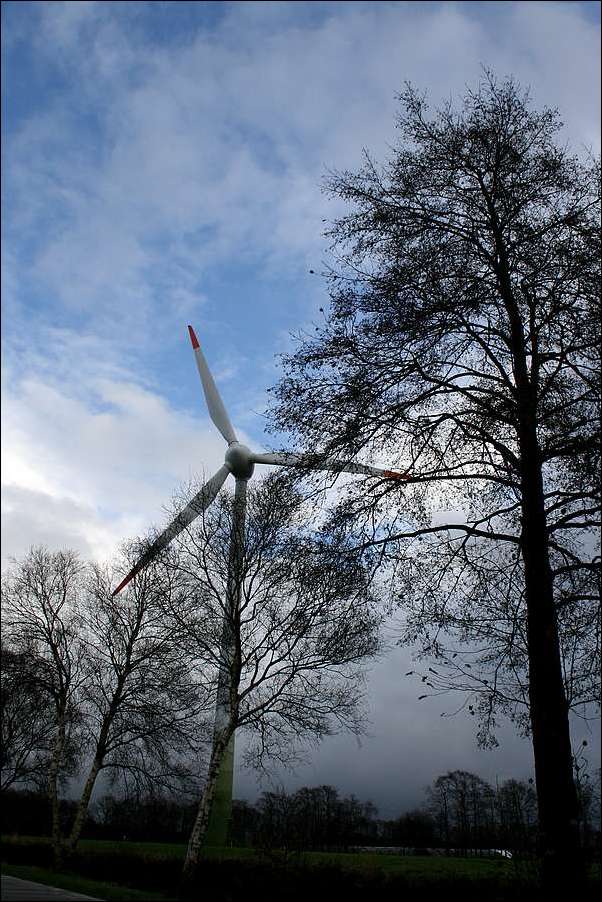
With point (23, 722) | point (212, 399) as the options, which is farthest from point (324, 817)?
point (212, 399)

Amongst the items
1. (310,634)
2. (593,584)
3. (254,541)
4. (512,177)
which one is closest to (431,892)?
(310,634)

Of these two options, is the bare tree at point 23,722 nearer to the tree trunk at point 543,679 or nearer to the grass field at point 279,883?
the grass field at point 279,883

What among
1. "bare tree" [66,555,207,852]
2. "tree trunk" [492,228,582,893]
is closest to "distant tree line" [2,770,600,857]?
"bare tree" [66,555,207,852]

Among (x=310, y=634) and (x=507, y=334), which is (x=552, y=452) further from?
(x=310, y=634)

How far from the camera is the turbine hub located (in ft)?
110

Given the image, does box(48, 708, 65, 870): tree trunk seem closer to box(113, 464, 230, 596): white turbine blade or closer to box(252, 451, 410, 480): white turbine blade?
box(113, 464, 230, 596): white turbine blade

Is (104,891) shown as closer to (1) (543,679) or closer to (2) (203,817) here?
(2) (203,817)

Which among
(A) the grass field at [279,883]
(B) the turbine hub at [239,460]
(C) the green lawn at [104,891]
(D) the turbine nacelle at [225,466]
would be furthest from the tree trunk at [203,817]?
(B) the turbine hub at [239,460]

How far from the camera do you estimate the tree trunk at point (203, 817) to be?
61.3 ft

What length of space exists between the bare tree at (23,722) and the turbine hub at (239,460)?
1148 cm

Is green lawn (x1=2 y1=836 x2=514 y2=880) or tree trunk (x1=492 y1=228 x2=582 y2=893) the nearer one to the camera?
tree trunk (x1=492 y1=228 x2=582 y2=893)

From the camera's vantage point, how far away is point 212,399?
33.6 meters

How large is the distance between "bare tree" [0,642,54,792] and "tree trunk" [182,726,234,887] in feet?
35.8

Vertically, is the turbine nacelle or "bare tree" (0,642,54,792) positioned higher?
the turbine nacelle
